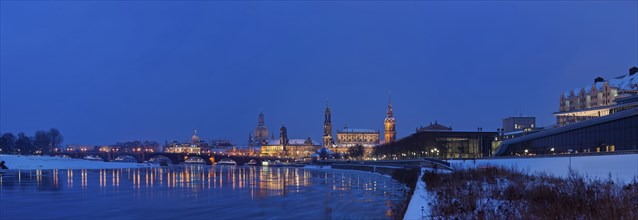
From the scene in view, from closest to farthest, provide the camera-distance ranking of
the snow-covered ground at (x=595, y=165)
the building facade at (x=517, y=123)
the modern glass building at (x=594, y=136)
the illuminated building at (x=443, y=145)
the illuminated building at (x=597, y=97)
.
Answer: the snow-covered ground at (x=595, y=165) < the modern glass building at (x=594, y=136) < the illuminated building at (x=597, y=97) < the illuminated building at (x=443, y=145) < the building facade at (x=517, y=123)

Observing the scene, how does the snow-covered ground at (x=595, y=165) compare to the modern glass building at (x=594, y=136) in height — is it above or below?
below

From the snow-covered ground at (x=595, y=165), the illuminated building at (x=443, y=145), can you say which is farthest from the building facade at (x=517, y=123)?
the snow-covered ground at (x=595, y=165)

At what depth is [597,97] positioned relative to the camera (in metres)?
131

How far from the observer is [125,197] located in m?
47.2

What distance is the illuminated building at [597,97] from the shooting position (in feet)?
372

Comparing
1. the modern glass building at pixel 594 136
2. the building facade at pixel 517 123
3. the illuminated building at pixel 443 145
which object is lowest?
the illuminated building at pixel 443 145

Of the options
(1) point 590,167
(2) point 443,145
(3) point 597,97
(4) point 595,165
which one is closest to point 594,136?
(1) point 590,167

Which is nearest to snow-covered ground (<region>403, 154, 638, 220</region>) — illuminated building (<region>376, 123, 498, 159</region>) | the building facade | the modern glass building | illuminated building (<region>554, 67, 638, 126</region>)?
the modern glass building

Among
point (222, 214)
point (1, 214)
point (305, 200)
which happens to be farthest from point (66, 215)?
point (305, 200)

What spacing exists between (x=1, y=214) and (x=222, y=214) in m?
11.7

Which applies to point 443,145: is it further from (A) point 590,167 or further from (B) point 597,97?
(A) point 590,167

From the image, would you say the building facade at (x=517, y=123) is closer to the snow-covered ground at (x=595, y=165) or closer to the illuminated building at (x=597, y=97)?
the illuminated building at (x=597, y=97)

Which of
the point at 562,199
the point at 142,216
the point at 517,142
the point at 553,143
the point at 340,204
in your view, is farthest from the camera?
the point at 517,142

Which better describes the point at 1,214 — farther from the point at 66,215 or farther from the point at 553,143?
the point at 553,143
